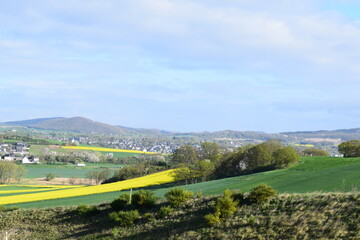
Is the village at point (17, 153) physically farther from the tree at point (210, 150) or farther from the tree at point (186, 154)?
the tree at point (210, 150)

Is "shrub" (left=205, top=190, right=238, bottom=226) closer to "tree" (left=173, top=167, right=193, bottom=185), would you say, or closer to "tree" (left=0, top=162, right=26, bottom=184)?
"tree" (left=173, top=167, right=193, bottom=185)

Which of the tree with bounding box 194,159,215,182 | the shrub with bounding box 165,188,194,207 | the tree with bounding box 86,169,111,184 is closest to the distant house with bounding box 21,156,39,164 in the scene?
the tree with bounding box 86,169,111,184

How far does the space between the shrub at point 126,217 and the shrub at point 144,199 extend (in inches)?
58.6

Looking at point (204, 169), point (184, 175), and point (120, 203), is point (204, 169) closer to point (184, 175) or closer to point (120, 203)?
point (184, 175)

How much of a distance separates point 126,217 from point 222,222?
6.80 metres

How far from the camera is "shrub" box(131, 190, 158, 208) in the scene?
2748 cm

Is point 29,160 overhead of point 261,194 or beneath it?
beneath

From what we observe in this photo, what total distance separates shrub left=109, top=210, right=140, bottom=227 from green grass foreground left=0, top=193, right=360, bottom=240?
0.30 meters

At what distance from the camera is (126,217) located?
2553 cm

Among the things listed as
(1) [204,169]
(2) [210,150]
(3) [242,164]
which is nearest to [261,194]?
(1) [204,169]

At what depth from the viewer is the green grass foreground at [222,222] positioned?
745 inches

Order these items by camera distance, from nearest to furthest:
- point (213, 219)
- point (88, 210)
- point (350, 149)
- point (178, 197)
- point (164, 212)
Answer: point (213, 219), point (164, 212), point (178, 197), point (88, 210), point (350, 149)

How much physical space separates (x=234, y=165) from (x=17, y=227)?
33299mm

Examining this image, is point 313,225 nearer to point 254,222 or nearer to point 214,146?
point 254,222
